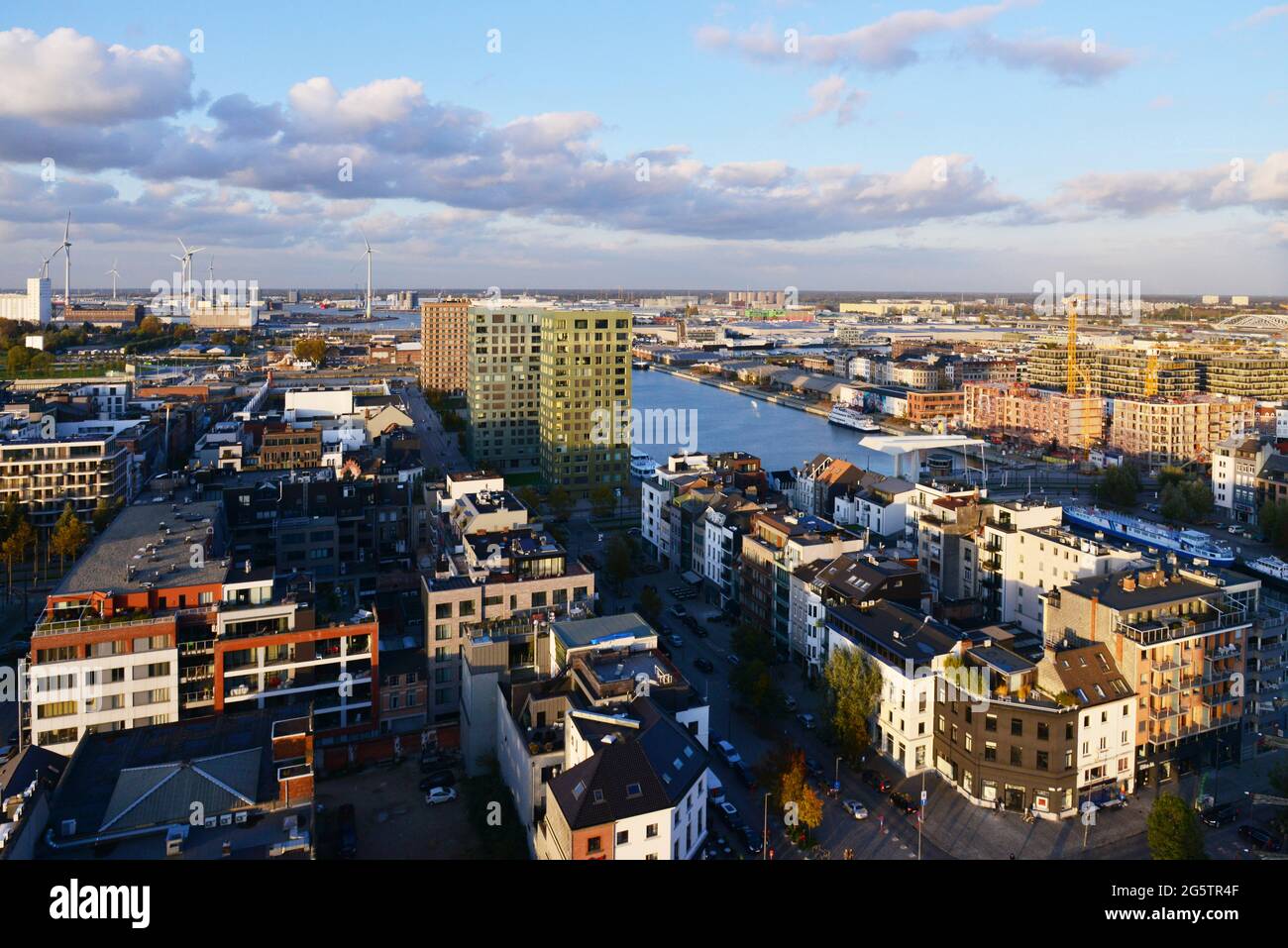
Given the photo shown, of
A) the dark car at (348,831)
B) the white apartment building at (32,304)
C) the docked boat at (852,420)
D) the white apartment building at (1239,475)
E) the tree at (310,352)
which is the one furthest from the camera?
the white apartment building at (32,304)

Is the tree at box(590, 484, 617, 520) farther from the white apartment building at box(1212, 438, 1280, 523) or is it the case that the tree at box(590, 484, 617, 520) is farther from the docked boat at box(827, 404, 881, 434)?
the docked boat at box(827, 404, 881, 434)

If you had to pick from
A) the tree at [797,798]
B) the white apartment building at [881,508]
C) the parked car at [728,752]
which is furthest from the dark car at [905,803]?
the white apartment building at [881,508]

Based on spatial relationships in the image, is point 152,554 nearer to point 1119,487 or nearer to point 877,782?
point 877,782

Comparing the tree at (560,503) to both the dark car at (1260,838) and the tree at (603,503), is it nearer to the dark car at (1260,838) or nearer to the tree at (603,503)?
the tree at (603,503)

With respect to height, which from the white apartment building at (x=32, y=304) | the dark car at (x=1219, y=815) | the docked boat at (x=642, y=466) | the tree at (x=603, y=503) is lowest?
the dark car at (x=1219, y=815)

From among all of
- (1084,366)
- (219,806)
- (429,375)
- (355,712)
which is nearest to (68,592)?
(355,712)

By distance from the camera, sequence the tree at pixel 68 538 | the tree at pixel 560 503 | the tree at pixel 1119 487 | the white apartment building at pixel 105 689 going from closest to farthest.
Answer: the white apartment building at pixel 105 689 → the tree at pixel 68 538 → the tree at pixel 560 503 → the tree at pixel 1119 487

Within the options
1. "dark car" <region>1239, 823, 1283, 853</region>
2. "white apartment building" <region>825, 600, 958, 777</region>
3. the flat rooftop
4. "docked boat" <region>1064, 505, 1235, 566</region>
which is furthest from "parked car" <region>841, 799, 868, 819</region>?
"docked boat" <region>1064, 505, 1235, 566</region>
